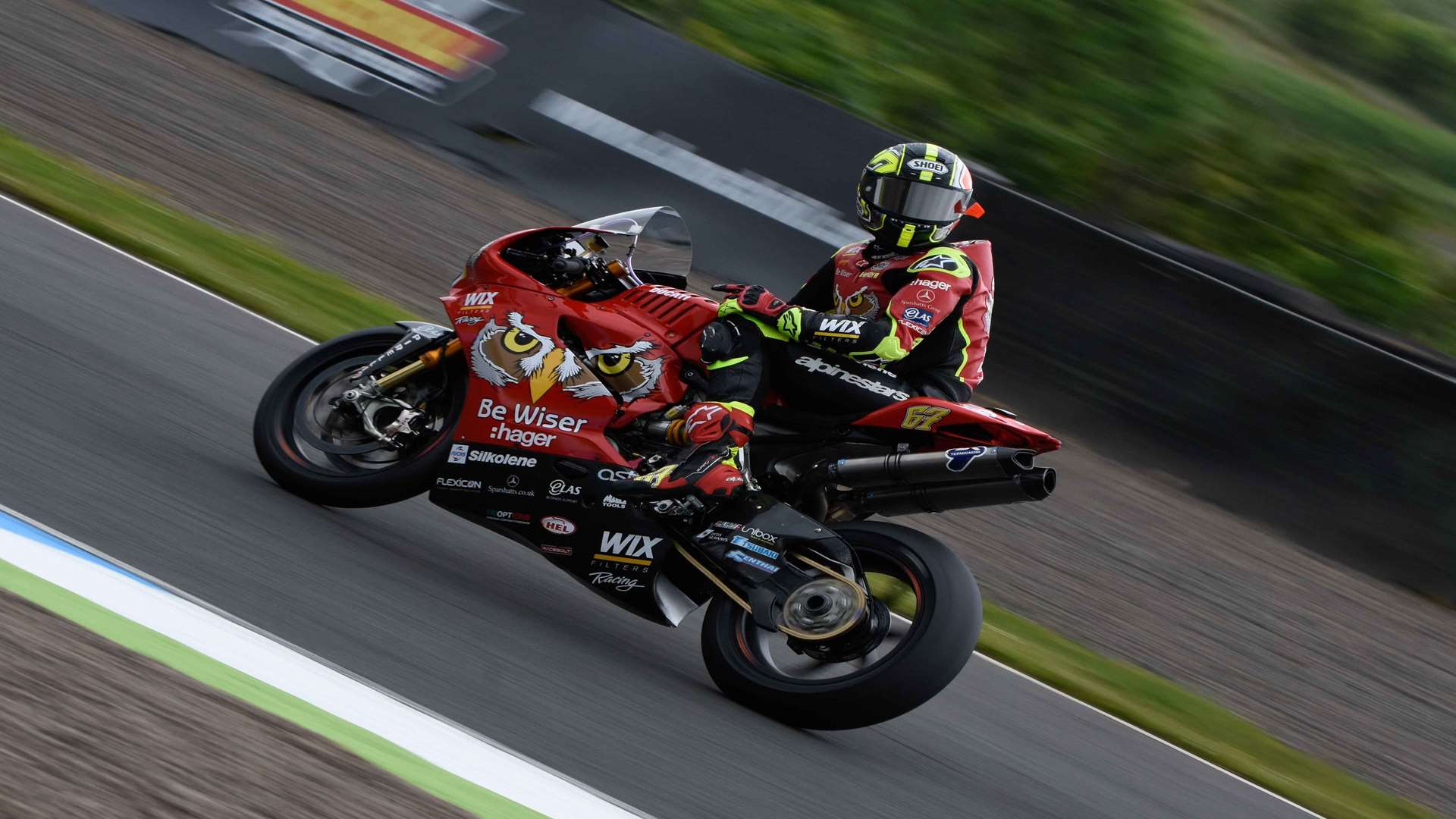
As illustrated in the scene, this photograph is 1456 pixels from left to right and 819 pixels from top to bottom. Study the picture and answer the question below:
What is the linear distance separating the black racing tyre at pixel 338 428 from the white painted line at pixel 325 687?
1422 millimetres

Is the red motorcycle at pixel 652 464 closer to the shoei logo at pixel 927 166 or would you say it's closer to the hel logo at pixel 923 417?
the hel logo at pixel 923 417

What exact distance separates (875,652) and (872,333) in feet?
3.56

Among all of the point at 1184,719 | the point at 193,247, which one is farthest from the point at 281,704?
the point at 193,247

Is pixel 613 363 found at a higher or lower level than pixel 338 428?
higher

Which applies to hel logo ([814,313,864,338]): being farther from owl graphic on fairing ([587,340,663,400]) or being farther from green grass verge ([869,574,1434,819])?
green grass verge ([869,574,1434,819])

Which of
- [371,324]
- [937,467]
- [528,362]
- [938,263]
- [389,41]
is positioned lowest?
[371,324]

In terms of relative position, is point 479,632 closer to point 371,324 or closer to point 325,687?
point 325,687

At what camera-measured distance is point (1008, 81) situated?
45.6ft

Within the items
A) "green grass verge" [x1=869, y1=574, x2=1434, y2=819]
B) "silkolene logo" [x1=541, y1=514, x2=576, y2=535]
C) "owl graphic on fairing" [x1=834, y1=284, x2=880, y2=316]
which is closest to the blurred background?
"green grass verge" [x1=869, y1=574, x2=1434, y2=819]

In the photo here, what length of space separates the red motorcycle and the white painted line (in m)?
1.35

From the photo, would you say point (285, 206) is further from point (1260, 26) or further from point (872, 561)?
point (1260, 26)

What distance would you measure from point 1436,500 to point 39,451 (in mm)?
7526

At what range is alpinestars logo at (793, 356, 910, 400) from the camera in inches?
214

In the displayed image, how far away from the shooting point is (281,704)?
3.75 metres
